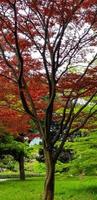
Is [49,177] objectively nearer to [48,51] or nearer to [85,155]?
[48,51]

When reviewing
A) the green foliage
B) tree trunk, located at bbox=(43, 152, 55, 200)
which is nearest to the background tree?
tree trunk, located at bbox=(43, 152, 55, 200)

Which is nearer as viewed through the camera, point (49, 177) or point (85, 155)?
point (49, 177)

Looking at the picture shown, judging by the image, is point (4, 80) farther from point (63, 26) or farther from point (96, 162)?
point (96, 162)

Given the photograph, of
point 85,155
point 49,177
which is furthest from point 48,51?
point 85,155

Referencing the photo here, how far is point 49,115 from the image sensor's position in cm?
1115

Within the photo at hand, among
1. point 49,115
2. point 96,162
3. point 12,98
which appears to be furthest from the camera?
point 96,162

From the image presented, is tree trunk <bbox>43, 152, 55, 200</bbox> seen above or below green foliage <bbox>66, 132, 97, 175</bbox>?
below

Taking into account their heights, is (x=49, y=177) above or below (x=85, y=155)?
below

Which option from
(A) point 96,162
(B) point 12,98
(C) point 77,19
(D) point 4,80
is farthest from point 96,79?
(A) point 96,162

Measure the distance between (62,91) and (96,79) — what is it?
0.86 meters

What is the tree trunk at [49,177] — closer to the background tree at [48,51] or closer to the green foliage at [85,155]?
the background tree at [48,51]

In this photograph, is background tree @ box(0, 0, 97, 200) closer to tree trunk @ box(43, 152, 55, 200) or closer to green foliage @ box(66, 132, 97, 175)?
tree trunk @ box(43, 152, 55, 200)

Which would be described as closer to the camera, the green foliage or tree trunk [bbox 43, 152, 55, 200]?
tree trunk [bbox 43, 152, 55, 200]

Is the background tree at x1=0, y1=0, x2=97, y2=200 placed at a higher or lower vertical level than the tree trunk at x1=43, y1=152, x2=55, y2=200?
higher
